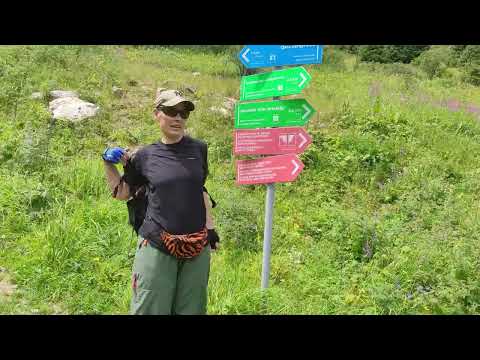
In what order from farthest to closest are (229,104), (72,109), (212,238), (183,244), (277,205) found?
(229,104)
(72,109)
(277,205)
(212,238)
(183,244)

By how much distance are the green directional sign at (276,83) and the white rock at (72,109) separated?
5.36 meters

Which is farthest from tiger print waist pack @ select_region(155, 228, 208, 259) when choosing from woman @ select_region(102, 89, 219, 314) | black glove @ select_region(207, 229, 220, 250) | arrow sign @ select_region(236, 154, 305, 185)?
arrow sign @ select_region(236, 154, 305, 185)

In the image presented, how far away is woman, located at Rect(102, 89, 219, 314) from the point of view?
276 centimetres

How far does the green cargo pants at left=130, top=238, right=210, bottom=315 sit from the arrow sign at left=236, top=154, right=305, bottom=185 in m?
0.98

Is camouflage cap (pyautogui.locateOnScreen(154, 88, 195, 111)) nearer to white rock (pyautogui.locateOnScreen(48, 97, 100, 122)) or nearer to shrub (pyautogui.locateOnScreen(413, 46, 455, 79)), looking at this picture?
white rock (pyautogui.locateOnScreen(48, 97, 100, 122))

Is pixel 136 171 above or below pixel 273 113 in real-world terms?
below

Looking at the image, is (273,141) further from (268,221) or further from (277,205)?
(277,205)

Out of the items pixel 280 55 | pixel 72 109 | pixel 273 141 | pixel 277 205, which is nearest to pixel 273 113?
pixel 273 141

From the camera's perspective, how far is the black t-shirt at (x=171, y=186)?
277cm

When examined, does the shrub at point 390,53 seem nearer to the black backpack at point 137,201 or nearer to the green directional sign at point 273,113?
the green directional sign at point 273,113

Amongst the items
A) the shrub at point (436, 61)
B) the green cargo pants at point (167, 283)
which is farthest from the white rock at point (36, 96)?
the shrub at point (436, 61)

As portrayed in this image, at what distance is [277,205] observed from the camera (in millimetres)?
6336

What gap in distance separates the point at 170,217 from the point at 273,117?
4.44 feet

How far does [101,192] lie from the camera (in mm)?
5938
